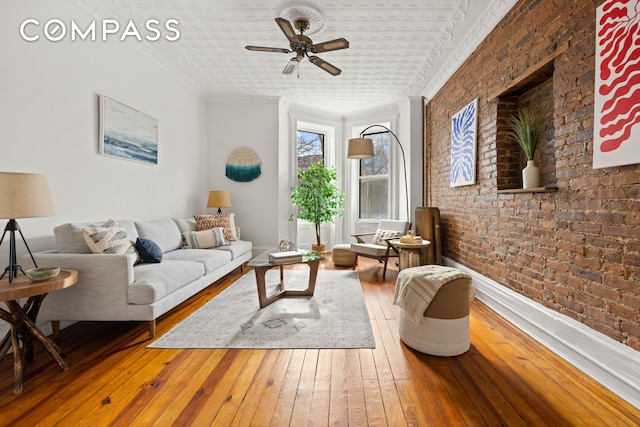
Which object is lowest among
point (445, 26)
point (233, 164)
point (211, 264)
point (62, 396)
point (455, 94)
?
point (62, 396)

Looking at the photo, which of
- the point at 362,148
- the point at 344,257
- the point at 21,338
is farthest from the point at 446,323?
the point at 362,148

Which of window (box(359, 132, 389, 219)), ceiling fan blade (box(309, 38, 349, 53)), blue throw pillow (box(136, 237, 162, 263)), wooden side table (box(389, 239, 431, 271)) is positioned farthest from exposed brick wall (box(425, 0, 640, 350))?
blue throw pillow (box(136, 237, 162, 263))

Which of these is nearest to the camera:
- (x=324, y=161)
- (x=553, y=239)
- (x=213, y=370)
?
(x=213, y=370)

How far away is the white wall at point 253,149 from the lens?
5949 mm

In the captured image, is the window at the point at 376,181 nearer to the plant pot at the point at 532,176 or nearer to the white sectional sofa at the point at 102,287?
the plant pot at the point at 532,176

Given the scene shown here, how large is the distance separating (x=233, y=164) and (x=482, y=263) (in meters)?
4.39

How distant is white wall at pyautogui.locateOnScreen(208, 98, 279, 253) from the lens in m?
5.95

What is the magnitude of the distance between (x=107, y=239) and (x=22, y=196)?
0.87 meters

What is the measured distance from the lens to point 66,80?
291 cm

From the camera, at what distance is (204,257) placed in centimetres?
372

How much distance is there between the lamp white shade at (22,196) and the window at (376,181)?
5456mm

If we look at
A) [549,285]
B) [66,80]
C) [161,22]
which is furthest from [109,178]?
[549,285]

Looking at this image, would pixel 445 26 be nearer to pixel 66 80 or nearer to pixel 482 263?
pixel 482 263

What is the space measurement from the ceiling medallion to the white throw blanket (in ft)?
9.03
